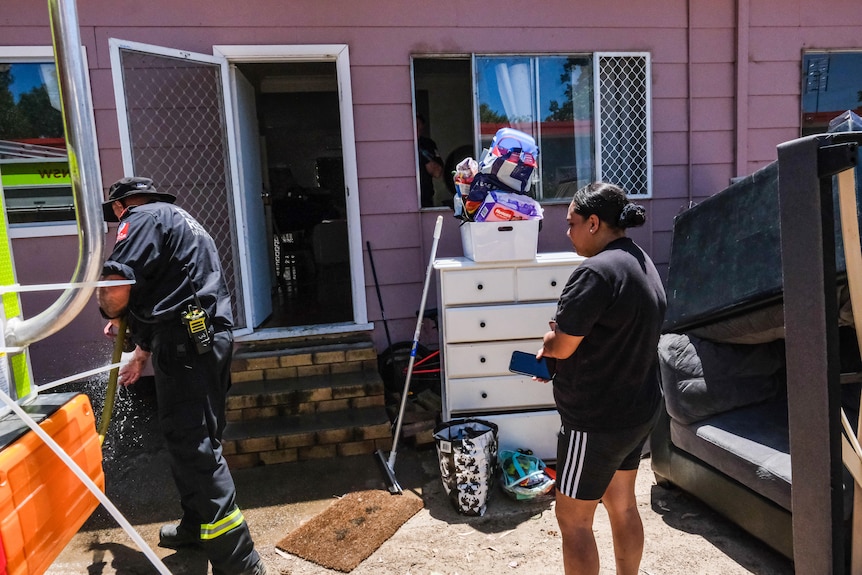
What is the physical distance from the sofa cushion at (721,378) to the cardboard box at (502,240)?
1172mm

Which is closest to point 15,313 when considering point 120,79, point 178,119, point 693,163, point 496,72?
point 120,79

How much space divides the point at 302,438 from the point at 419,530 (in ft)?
3.81

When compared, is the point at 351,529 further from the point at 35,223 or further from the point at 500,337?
the point at 35,223

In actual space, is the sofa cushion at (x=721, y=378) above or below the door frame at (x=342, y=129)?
below

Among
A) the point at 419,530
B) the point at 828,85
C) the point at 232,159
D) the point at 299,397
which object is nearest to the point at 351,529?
the point at 419,530

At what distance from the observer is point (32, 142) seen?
13.6ft

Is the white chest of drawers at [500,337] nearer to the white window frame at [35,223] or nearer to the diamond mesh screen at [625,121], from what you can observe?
the diamond mesh screen at [625,121]

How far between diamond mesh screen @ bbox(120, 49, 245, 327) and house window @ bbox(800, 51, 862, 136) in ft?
16.7

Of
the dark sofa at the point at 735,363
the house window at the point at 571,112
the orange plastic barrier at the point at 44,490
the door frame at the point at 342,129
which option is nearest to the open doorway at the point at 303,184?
the door frame at the point at 342,129

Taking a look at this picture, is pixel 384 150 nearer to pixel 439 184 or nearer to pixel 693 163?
pixel 439 184

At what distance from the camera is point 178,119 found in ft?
14.0

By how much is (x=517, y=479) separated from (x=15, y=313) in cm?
263

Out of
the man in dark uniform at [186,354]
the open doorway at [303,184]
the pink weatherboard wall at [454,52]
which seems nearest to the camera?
the man in dark uniform at [186,354]

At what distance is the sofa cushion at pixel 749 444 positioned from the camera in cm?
245
